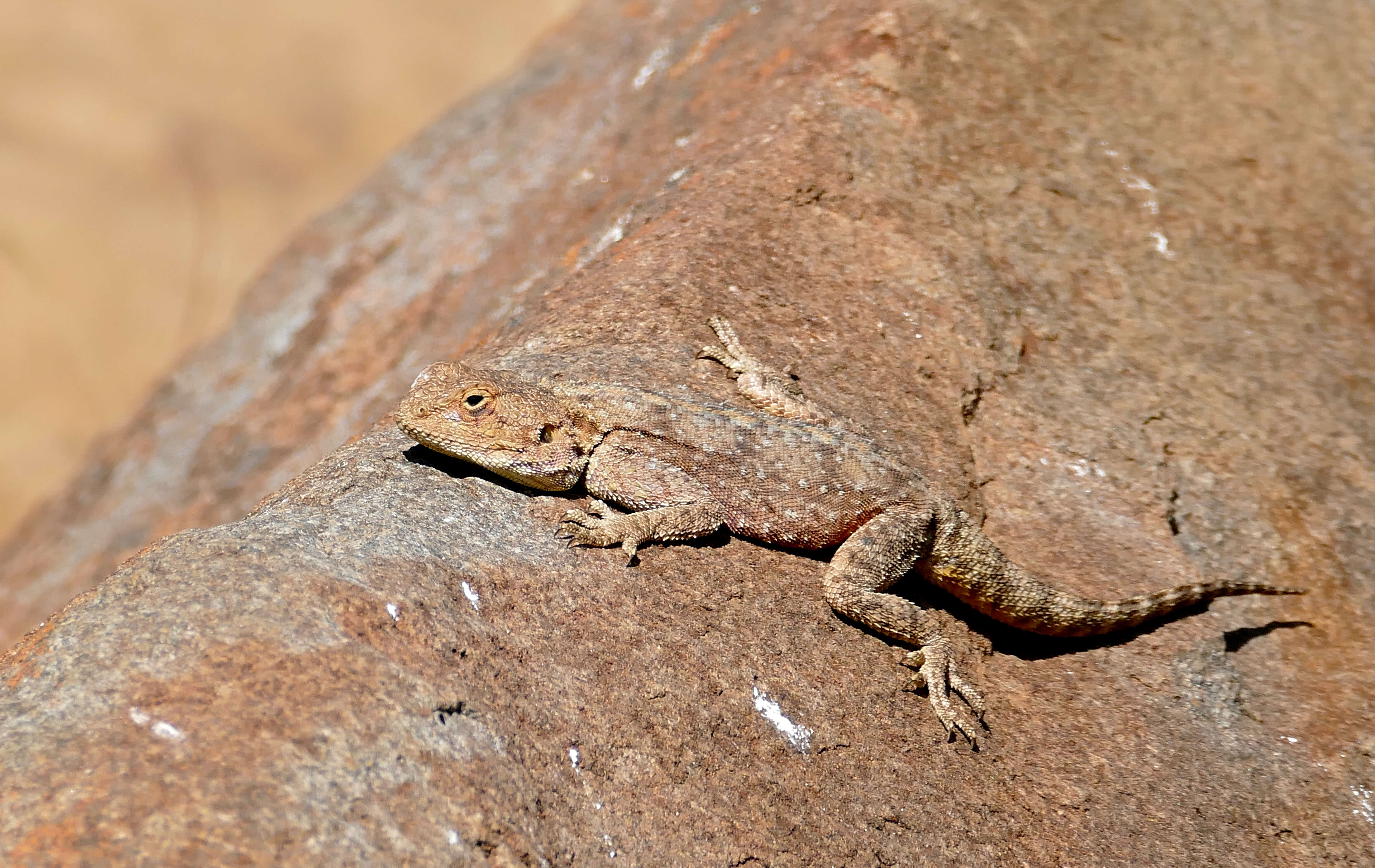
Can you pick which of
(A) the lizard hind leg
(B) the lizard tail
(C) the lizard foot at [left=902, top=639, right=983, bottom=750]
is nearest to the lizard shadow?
(A) the lizard hind leg

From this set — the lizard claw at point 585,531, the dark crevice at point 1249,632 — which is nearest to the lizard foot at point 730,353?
the lizard claw at point 585,531

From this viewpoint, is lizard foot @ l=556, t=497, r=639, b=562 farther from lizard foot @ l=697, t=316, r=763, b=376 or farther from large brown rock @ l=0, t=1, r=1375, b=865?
lizard foot @ l=697, t=316, r=763, b=376

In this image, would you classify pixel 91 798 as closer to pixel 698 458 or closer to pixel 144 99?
pixel 698 458

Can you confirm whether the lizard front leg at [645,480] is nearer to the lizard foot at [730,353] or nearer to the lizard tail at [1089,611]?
the lizard foot at [730,353]

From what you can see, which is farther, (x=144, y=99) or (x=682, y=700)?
(x=144, y=99)

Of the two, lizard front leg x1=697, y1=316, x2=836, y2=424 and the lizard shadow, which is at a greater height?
the lizard shadow

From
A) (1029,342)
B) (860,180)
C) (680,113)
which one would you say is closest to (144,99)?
(680,113)
